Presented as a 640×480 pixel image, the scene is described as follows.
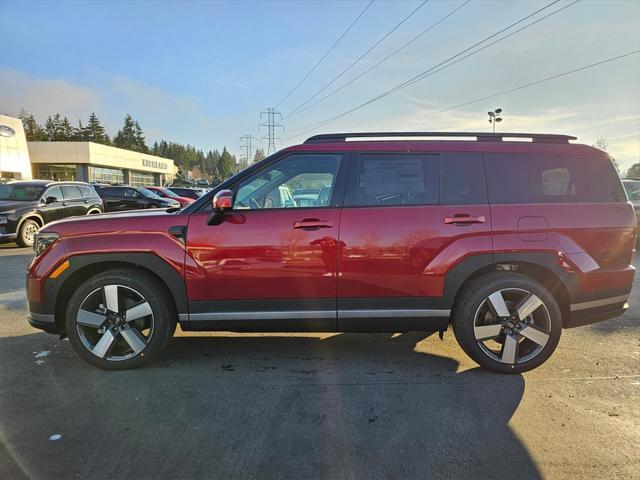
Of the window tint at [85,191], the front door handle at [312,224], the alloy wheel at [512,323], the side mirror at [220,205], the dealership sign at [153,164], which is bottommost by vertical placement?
the alloy wheel at [512,323]

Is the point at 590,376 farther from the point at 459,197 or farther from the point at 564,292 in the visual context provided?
the point at 459,197

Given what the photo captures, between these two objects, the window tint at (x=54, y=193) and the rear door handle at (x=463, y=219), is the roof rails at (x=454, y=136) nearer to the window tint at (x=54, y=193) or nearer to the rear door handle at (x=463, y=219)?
the rear door handle at (x=463, y=219)

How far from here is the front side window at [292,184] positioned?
12.0 ft

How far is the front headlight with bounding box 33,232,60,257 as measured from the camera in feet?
12.1

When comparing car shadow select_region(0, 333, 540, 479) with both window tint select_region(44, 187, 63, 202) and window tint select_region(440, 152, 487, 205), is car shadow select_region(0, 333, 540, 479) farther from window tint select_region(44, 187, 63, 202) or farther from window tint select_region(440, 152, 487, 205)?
window tint select_region(44, 187, 63, 202)

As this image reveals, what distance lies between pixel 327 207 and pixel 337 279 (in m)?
0.62

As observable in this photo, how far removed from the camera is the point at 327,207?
3.60 meters

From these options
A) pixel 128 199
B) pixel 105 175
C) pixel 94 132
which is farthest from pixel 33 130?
pixel 128 199

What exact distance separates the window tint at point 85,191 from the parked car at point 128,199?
399 cm

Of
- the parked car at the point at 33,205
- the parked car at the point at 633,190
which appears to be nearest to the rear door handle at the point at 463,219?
the parked car at the point at 633,190

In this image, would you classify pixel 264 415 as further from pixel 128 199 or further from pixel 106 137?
pixel 106 137

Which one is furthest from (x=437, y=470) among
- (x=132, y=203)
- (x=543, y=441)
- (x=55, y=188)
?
(x=132, y=203)

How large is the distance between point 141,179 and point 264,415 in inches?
3393

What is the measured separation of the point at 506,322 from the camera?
3664mm
